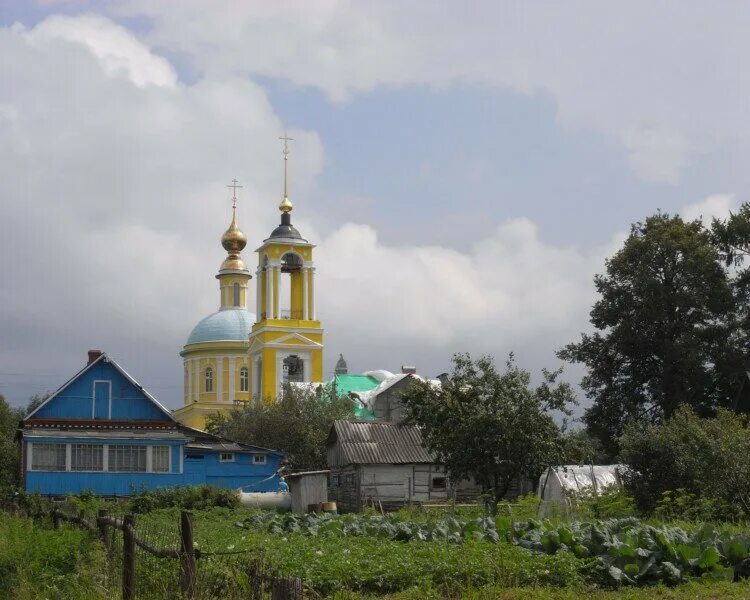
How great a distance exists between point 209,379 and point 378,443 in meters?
45.9

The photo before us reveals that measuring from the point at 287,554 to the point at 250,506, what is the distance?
66.5 ft

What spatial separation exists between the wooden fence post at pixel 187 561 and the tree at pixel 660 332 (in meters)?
35.6

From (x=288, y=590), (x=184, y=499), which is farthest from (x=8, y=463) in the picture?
(x=288, y=590)

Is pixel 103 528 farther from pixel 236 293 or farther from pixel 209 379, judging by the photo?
pixel 236 293

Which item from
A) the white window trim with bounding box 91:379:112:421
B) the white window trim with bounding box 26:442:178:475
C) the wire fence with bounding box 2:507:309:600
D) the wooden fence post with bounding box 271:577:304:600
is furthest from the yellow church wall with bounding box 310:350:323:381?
the wooden fence post with bounding box 271:577:304:600

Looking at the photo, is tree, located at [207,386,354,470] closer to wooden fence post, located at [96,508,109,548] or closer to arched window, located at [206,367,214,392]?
arched window, located at [206,367,214,392]

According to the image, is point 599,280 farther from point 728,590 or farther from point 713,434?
point 728,590

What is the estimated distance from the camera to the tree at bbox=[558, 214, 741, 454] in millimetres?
45344

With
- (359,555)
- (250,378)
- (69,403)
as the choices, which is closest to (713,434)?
(359,555)

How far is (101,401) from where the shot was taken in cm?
3900

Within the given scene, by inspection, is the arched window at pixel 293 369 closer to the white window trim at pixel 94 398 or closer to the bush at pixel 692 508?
the white window trim at pixel 94 398

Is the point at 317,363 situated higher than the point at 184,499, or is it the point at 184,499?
the point at 317,363

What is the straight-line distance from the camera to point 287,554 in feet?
46.1

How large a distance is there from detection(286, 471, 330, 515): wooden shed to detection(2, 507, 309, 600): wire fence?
2082 centimetres
